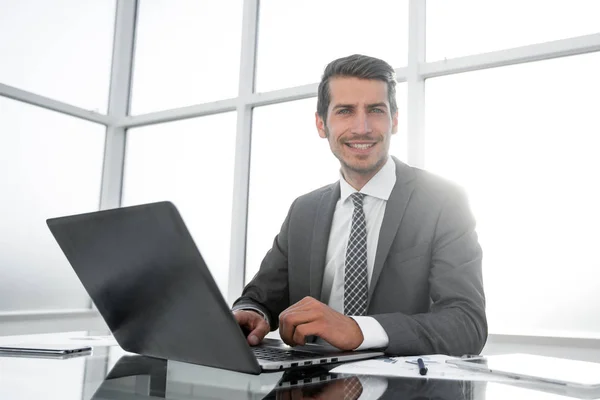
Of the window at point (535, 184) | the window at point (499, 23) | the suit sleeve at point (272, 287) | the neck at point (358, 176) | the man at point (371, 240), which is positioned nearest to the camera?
the man at point (371, 240)

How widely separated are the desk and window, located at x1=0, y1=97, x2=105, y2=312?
9.77ft

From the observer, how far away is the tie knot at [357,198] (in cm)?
181

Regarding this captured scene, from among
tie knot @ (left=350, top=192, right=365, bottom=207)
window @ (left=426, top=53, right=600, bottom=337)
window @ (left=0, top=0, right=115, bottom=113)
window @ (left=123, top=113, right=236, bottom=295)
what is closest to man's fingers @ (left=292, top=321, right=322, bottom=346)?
tie knot @ (left=350, top=192, right=365, bottom=207)

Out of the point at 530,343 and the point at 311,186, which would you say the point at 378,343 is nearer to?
the point at 530,343

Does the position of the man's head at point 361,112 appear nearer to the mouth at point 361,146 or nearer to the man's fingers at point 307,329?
the mouth at point 361,146

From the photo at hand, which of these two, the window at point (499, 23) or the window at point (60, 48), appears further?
the window at point (60, 48)

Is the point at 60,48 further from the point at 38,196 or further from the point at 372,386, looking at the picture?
the point at 372,386

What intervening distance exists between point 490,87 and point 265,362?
2.43 metres

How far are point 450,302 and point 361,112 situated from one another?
71 centimetres

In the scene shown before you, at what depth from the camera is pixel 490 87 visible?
9.48ft

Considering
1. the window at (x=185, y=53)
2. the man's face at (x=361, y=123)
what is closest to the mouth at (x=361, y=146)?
the man's face at (x=361, y=123)

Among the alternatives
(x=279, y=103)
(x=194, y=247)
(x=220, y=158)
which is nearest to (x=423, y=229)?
(x=194, y=247)

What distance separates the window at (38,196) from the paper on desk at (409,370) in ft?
10.6

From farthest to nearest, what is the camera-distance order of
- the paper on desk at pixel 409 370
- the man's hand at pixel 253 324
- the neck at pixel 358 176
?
the neck at pixel 358 176 < the man's hand at pixel 253 324 < the paper on desk at pixel 409 370
